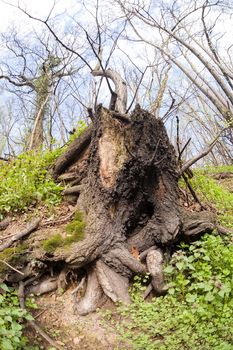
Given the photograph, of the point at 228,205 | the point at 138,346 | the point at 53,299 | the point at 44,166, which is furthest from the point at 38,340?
the point at 228,205

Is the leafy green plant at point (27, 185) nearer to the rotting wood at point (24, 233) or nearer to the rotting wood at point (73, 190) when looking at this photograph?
the rotting wood at point (73, 190)

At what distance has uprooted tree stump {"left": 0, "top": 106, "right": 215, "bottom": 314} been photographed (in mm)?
3531

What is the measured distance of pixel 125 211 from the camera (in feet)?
13.2

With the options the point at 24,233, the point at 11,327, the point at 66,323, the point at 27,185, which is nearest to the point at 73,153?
the point at 27,185

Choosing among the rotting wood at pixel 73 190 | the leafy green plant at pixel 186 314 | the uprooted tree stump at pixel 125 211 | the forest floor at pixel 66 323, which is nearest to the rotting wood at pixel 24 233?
the forest floor at pixel 66 323

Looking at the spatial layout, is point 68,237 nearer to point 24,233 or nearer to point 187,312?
point 24,233

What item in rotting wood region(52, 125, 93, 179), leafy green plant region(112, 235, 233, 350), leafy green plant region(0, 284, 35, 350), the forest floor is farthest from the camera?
rotting wood region(52, 125, 93, 179)

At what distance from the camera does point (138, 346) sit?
273 centimetres

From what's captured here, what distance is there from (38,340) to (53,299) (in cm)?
60

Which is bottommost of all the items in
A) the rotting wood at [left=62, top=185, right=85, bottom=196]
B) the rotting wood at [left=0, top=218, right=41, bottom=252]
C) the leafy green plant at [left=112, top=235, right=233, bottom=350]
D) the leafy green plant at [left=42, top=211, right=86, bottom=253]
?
the leafy green plant at [left=112, top=235, right=233, bottom=350]

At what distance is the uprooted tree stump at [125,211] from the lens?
139 inches

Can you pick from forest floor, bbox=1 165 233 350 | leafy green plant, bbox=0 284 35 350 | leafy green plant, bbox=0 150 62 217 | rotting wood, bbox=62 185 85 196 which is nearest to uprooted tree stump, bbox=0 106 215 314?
rotting wood, bbox=62 185 85 196

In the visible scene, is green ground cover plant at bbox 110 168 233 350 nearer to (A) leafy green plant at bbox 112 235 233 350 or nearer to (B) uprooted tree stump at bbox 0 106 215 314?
(A) leafy green plant at bbox 112 235 233 350

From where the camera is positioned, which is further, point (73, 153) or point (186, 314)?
→ point (73, 153)
